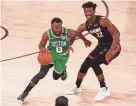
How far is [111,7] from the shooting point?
384 inches

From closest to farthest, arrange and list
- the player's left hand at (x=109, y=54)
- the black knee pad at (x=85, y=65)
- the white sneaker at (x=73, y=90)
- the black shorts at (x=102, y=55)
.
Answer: the player's left hand at (x=109, y=54)
the black shorts at (x=102, y=55)
the black knee pad at (x=85, y=65)
the white sneaker at (x=73, y=90)

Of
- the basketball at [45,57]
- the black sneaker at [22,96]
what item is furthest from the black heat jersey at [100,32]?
the black sneaker at [22,96]

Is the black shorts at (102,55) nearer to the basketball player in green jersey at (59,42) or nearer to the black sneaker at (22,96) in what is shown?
the basketball player in green jersey at (59,42)

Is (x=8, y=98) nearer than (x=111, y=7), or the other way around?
(x=8, y=98)

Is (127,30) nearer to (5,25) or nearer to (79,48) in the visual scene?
(79,48)

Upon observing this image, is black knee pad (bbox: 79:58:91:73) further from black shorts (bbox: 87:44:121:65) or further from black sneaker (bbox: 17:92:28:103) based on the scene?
black sneaker (bbox: 17:92:28:103)

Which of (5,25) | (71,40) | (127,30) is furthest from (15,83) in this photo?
(127,30)

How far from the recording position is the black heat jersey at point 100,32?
566 centimetres

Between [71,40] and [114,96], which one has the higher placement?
[71,40]

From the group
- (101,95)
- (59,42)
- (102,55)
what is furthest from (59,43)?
(101,95)

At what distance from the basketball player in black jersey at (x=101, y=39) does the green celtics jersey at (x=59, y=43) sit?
0.96ft

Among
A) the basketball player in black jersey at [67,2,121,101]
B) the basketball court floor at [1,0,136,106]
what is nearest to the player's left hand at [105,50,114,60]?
the basketball player in black jersey at [67,2,121,101]

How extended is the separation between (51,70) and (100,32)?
5.65 ft

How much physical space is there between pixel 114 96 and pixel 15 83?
5.30 feet
